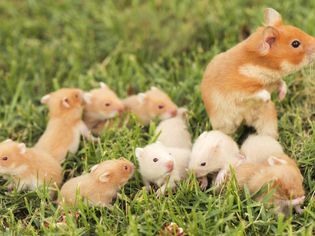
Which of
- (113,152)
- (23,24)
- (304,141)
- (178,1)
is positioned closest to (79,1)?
(23,24)

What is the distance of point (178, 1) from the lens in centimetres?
Answer: 812

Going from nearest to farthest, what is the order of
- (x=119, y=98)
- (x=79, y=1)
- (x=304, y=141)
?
(x=304, y=141) → (x=119, y=98) → (x=79, y=1)

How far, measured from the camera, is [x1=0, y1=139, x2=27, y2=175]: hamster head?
17.6 ft

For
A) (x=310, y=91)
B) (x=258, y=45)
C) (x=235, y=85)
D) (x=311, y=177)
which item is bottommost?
(x=311, y=177)

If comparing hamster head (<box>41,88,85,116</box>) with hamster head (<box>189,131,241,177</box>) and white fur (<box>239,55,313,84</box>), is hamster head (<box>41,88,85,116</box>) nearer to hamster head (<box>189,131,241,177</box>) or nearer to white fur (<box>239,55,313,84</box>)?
hamster head (<box>189,131,241,177</box>)

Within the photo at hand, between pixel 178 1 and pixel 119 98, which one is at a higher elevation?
pixel 178 1

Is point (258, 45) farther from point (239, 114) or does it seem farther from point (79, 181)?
point (79, 181)

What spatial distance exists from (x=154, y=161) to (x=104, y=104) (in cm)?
120

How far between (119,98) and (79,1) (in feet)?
7.59

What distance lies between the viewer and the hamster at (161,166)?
5.23 metres

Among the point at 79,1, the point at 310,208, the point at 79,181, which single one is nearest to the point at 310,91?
the point at 310,208

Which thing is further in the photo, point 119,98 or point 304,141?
point 119,98

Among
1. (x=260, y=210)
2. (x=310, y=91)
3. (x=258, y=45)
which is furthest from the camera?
(x=310, y=91)

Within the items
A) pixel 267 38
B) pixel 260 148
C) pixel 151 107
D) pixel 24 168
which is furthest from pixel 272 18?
pixel 24 168
